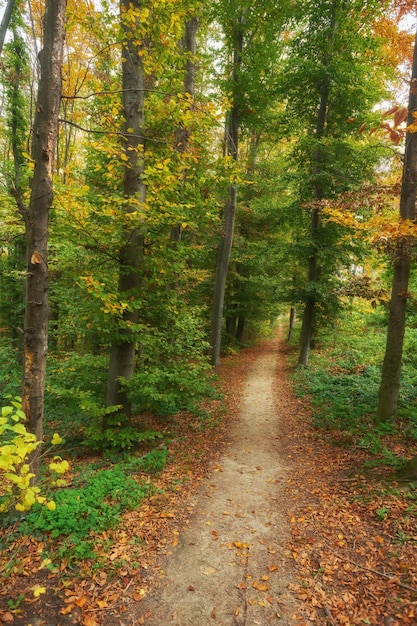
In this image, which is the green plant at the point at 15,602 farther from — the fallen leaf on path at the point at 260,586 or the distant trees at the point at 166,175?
the fallen leaf on path at the point at 260,586

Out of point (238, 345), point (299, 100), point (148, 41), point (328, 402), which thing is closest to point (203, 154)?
point (148, 41)

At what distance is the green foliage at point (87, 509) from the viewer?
392 cm

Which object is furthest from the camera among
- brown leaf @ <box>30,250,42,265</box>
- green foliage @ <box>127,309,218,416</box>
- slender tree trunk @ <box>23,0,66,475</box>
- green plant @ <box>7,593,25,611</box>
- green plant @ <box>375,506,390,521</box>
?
green foliage @ <box>127,309,218,416</box>

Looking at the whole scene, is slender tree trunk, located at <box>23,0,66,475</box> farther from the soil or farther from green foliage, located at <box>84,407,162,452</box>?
green foliage, located at <box>84,407,162,452</box>

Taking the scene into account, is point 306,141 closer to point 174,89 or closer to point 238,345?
point 174,89

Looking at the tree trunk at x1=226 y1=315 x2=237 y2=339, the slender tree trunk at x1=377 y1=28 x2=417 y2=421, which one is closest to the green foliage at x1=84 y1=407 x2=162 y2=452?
the slender tree trunk at x1=377 y1=28 x2=417 y2=421

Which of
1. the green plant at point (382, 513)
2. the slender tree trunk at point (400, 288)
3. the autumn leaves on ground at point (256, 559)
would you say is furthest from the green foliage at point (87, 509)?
the slender tree trunk at point (400, 288)

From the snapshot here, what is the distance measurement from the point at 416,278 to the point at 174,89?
10.9 m

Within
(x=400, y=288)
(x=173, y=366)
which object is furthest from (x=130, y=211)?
(x=400, y=288)

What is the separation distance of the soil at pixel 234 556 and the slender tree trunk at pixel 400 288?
284 cm

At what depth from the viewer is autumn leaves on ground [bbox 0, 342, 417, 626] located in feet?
10.7

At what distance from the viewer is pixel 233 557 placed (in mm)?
4016

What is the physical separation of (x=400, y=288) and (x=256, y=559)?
589cm

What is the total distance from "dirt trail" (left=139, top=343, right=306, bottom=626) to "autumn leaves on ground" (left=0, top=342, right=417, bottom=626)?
0.5 inches
